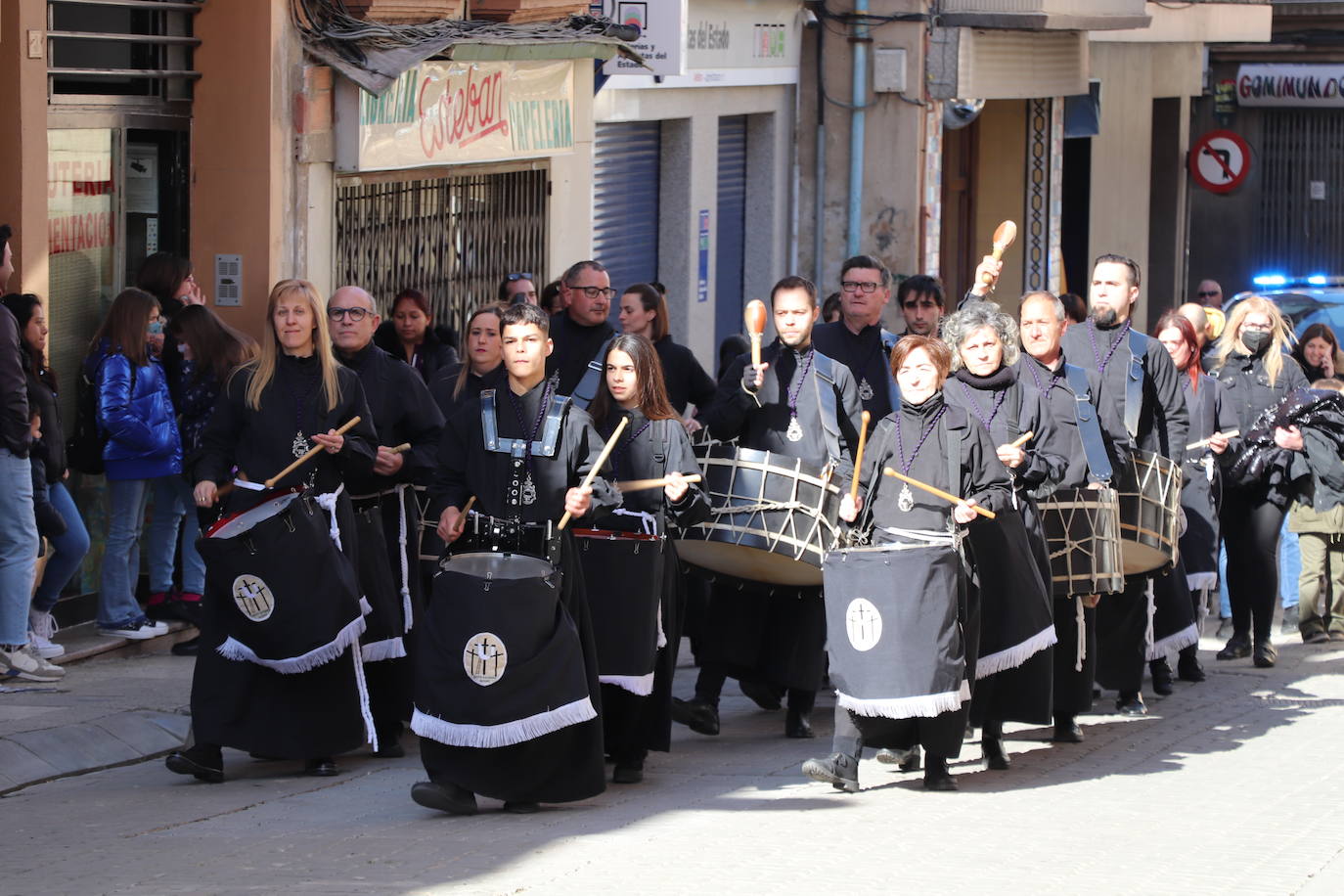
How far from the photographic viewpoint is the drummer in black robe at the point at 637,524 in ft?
26.6

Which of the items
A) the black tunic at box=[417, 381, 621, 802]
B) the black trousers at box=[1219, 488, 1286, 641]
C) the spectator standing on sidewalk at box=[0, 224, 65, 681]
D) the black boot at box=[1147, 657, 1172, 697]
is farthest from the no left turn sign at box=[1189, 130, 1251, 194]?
the black tunic at box=[417, 381, 621, 802]

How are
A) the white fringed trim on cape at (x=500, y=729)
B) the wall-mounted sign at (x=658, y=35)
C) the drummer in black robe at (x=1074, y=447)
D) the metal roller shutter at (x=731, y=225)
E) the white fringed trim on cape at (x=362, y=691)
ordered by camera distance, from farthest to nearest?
the metal roller shutter at (x=731, y=225) → the wall-mounted sign at (x=658, y=35) → the drummer in black robe at (x=1074, y=447) → the white fringed trim on cape at (x=362, y=691) → the white fringed trim on cape at (x=500, y=729)

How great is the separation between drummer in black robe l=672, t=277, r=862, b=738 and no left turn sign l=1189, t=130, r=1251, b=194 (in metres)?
19.7

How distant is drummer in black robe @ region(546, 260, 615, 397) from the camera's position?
10211 millimetres

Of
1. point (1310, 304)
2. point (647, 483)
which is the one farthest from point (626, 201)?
point (647, 483)

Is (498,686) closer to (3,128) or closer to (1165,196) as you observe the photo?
(3,128)

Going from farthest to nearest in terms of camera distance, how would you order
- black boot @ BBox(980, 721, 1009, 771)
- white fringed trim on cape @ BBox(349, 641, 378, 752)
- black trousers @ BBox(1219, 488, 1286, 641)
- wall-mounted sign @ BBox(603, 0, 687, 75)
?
1. wall-mounted sign @ BBox(603, 0, 687, 75)
2. black trousers @ BBox(1219, 488, 1286, 641)
3. black boot @ BBox(980, 721, 1009, 771)
4. white fringed trim on cape @ BBox(349, 641, 378, 752)

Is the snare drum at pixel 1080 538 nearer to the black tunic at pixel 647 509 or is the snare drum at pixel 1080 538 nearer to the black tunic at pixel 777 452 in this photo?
the black tunic at pixel 777 452

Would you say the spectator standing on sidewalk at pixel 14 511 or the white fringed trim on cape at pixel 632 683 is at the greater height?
the spectator standing on sidewalk at pixel 14 511

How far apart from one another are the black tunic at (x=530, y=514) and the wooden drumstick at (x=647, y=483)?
183 mm

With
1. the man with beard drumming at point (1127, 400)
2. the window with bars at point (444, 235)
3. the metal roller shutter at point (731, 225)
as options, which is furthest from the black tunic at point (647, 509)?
the metal roller shutter at point (731, 225)

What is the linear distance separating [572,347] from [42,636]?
2.73 metres

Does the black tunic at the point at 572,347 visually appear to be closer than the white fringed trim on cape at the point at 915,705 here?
No

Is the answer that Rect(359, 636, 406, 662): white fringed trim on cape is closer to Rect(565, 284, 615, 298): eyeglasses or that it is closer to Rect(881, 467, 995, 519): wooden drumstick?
Rect(881, 467, 995, 519): wooden drumstick
